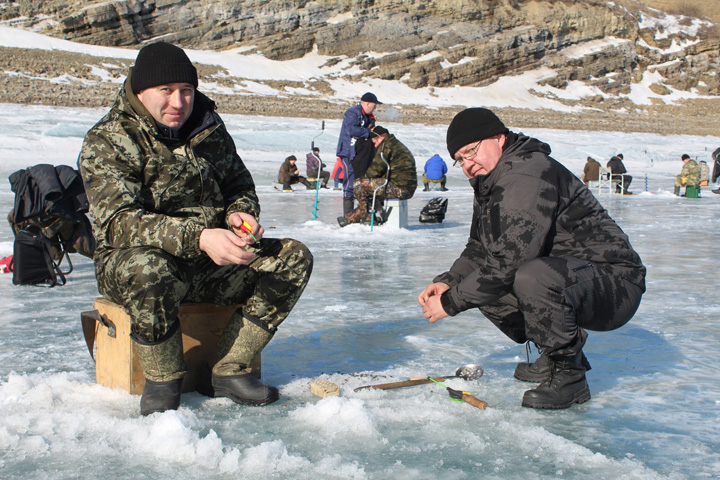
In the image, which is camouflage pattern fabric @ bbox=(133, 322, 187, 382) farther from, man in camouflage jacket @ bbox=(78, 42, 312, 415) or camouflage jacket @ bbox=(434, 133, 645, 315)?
camouflage jacket @ bbox=(434, 133, 645, 315)

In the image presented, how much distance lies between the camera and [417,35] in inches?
2936

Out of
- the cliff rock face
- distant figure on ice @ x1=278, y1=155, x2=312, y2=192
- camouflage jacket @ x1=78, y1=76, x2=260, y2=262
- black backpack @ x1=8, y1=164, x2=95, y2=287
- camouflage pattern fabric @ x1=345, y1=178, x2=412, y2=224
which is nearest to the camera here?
camouflage jacket @ x1=78, y1=76, x2=260, y2=262

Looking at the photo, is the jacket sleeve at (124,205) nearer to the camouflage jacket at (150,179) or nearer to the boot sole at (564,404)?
the camouflage jacket at (150,179)

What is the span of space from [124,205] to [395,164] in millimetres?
6418

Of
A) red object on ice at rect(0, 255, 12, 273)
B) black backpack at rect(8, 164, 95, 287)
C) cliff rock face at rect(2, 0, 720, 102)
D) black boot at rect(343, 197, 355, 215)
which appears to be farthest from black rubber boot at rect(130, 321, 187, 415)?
cliff rock face at rect(2, 0, 720, 102)

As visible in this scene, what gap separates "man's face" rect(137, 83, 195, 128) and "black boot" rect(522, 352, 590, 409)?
159cm

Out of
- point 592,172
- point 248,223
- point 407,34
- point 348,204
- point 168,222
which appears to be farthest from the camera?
point 407,34

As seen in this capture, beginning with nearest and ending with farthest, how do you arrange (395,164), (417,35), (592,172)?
(395,164)
(592,172)
(417,35)

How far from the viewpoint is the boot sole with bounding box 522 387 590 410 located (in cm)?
263

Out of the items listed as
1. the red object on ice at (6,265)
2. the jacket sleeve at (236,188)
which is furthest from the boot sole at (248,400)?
the red object on ice at (6,265)

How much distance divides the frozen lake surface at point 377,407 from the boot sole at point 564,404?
26 mm

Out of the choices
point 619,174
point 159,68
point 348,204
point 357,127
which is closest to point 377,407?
point 159,68

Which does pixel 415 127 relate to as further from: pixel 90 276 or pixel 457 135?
pixel 457 135

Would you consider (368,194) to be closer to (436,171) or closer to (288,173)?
(288,173)
